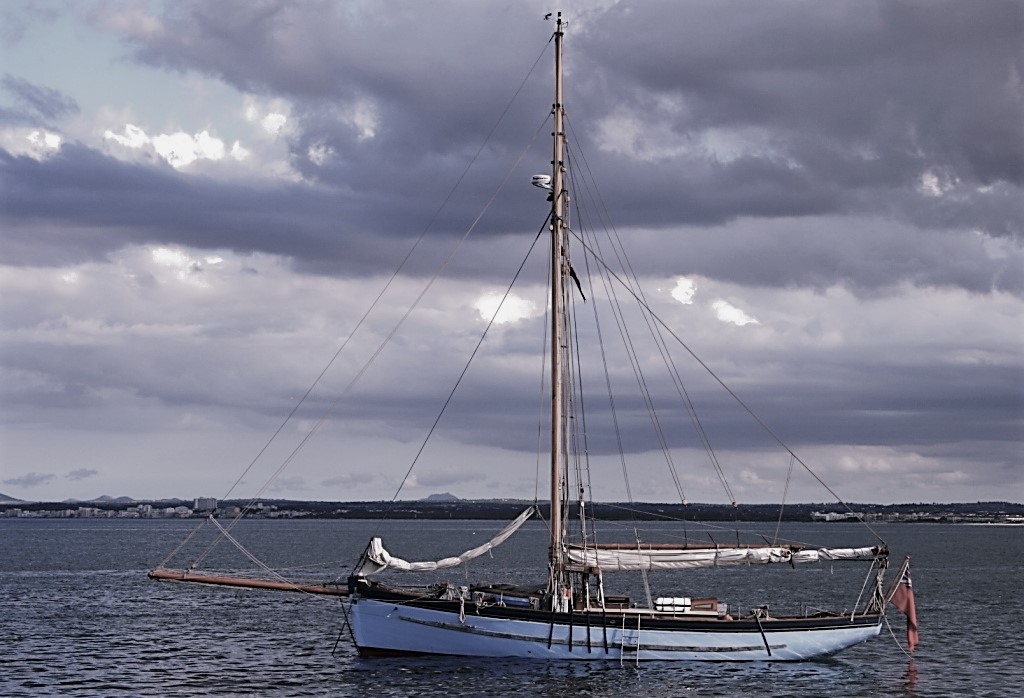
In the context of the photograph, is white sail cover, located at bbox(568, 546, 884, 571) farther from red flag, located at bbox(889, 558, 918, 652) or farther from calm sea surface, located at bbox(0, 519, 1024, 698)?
calm sea surface, located at bbox(0, 519, 1024, 698)

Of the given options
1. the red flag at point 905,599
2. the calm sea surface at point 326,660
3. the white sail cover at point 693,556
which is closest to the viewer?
the calm sea surface at point 326,660

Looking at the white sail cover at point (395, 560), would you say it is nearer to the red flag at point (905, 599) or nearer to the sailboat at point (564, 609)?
the sailboat at point (564, 609)

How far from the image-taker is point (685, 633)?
191 feet

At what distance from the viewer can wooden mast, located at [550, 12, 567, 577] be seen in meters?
59.6

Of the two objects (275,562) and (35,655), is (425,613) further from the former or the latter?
(275,562)

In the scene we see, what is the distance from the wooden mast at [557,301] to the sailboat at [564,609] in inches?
2.0

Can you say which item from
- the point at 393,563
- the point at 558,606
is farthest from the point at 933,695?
the point at 393,563

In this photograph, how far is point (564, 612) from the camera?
57.5 metres

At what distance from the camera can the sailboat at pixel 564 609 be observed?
57.5 meters

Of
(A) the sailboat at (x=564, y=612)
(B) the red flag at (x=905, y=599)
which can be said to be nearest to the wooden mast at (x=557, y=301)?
(A) the sailboat at (x=564, y=612)

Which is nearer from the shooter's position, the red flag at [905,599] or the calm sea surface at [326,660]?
the calm sea surface at [326,660]

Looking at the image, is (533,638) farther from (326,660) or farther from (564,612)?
(326,660)

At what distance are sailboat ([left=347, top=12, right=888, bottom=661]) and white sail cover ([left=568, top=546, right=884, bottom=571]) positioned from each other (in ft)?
0.17

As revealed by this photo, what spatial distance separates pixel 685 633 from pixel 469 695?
1070 cm
